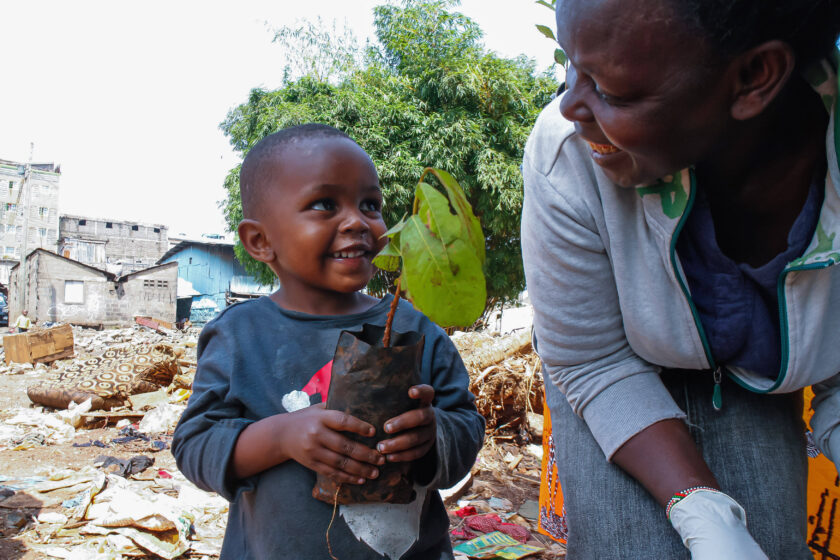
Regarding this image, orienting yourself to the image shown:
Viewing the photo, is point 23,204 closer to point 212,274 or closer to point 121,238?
point 121,238

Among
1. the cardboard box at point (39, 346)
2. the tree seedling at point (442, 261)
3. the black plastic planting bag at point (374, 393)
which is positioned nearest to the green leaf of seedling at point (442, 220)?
the tree seedling at point (442, 261)

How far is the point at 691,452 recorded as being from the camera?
4.00ft

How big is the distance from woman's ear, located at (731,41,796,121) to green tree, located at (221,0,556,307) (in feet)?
29.4

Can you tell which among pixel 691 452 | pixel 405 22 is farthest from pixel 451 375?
pixel 405 22

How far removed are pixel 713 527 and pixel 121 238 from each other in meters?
39.5

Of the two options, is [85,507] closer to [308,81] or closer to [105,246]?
Answer: [308,81]

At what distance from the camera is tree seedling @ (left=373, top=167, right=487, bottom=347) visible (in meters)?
0.94

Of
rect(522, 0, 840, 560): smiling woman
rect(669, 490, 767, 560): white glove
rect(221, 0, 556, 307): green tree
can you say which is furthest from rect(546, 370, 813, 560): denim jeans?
rect(221, 0, 556, 307): green tree

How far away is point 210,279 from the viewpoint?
27.0 m

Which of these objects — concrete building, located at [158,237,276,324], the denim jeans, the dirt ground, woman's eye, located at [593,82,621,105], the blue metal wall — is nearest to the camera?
woman's eye, located at [593,82,621,105]

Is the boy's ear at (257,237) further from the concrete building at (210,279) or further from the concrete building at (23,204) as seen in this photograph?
the concrete building at (23,204)

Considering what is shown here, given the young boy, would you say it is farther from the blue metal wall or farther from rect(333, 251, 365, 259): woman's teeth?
the blue metal wall

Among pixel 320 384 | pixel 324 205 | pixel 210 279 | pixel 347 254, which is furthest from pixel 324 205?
pixel 210 279

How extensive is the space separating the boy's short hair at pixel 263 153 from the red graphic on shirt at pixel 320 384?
518 mm
